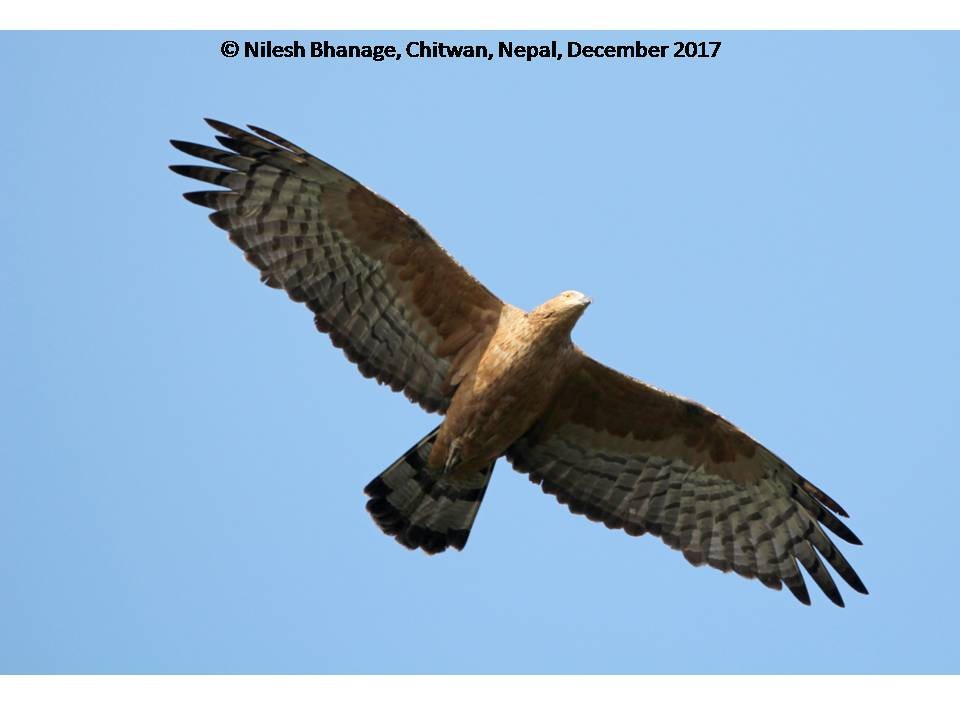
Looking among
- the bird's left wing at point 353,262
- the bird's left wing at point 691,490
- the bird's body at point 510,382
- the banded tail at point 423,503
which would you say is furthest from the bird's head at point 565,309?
the banded tail at point 423,503

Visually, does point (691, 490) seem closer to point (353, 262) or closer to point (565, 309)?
point (565, 309)

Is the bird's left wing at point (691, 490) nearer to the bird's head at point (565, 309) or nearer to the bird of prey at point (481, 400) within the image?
the bird of prey at point (481, 400)

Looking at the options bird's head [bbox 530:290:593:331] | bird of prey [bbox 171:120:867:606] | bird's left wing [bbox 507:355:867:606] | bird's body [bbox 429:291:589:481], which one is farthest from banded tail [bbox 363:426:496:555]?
bird's head [bbox 530:290:593:331]

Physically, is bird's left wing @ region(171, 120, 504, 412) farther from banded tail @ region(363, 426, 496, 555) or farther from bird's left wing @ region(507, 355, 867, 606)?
bird's left wing @ region(507, 355, 867, 606)

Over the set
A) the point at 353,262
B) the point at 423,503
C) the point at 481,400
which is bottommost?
the point at 423,503

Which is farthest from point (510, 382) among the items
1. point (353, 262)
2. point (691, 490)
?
point (691, 490)
